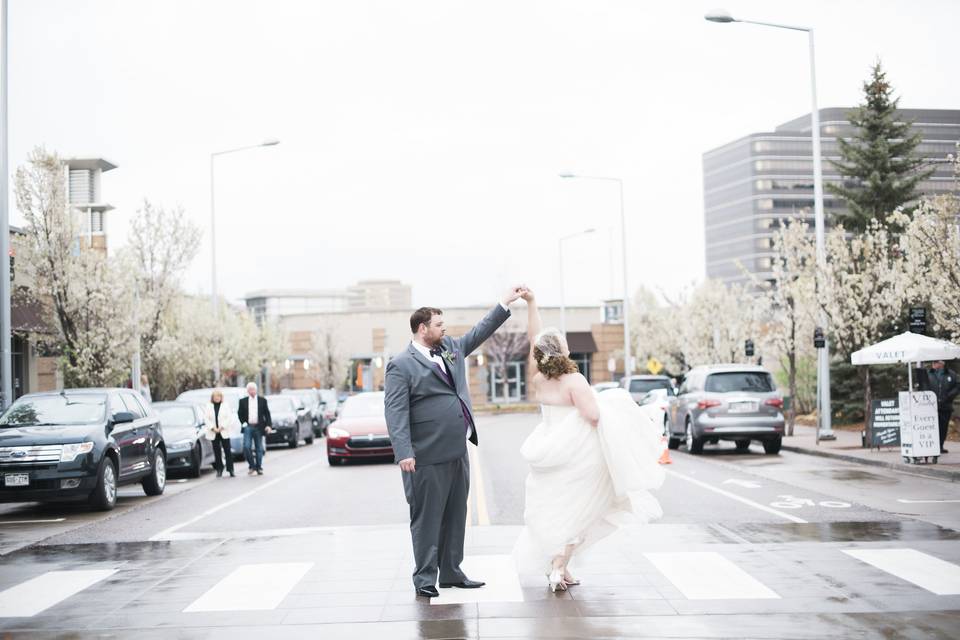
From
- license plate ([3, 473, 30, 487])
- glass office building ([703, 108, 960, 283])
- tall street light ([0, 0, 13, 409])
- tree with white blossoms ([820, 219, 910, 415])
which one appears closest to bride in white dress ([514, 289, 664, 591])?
license plate ([3, 473, 30, 487])

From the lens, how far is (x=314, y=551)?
1016 cm

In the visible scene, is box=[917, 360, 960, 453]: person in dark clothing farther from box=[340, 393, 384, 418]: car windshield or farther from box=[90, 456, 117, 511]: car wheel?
box=[90, 456, 117, 511]: car wheel

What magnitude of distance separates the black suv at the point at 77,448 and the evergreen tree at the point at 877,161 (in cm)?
3240

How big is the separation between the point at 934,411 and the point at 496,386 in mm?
58011

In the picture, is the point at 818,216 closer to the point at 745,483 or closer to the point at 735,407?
the point at 735,407

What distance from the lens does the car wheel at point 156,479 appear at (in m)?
17.3

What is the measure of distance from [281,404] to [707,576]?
2507 centimetres

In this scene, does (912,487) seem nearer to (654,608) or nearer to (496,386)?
(654,608)

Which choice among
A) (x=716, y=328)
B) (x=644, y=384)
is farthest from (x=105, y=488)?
(x=716, y=328)

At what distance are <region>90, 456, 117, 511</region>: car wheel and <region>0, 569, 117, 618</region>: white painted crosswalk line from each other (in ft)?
18.3

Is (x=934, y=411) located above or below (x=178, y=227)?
below

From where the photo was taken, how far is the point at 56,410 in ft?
52.1

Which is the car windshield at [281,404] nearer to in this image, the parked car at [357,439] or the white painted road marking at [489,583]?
the parked car at [357,439]

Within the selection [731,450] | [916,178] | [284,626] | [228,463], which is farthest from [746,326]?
[284,626]
